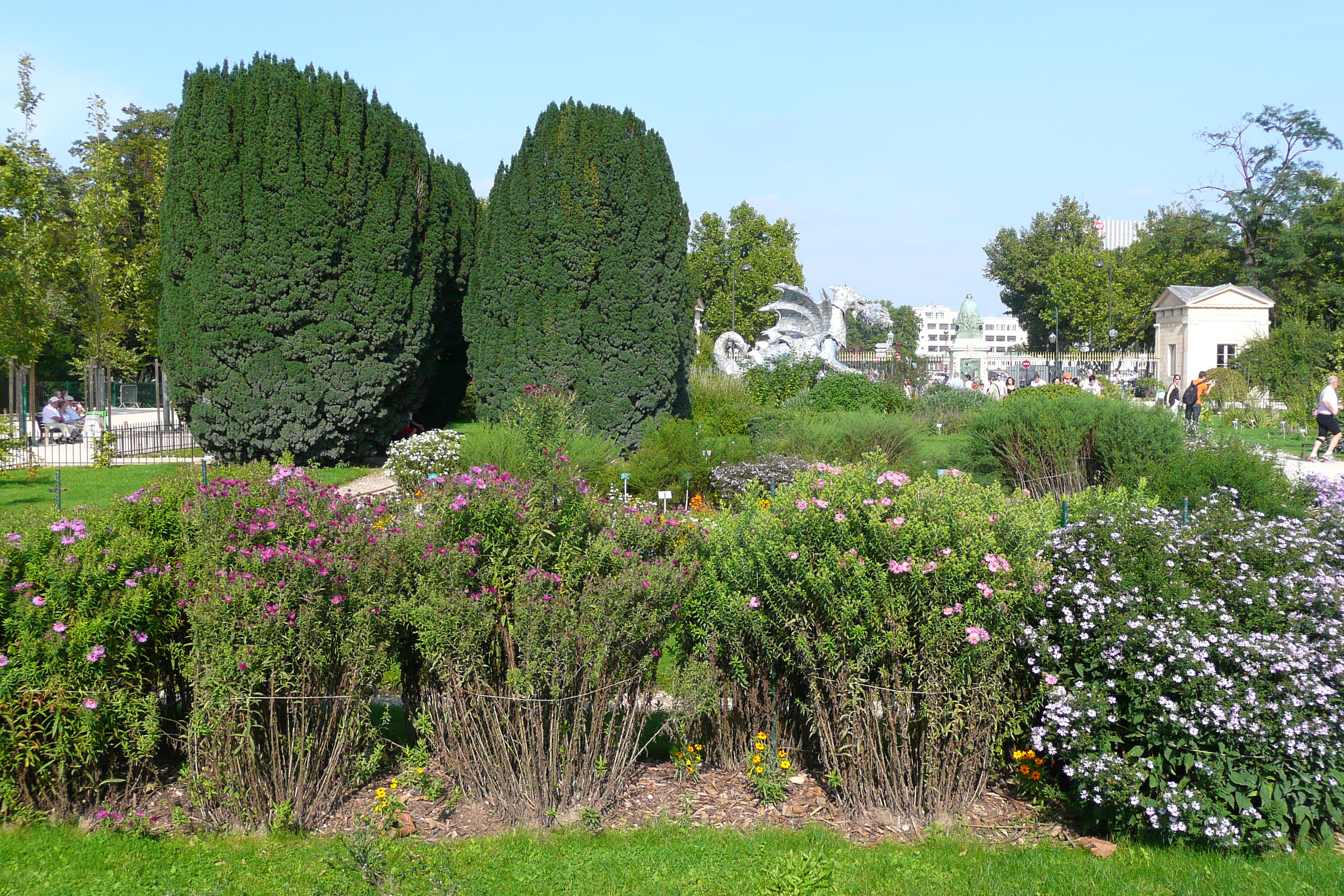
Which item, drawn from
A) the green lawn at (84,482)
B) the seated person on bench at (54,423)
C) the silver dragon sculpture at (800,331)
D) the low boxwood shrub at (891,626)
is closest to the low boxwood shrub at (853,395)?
the silver dragon sculpture at (800,331)

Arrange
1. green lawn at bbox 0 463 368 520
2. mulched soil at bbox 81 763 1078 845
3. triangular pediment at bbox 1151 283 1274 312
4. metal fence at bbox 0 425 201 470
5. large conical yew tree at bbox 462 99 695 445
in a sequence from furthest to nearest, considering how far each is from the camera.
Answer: triangular pediment at bbox 1151 283 1274 312 → metal fence at bbox 0 425 201 470 → large conical yew tree at bbox 462 99 695 445 → green lawn at bbox 0 463 368 520 → mulched soil at bbox 81 763 1078 845

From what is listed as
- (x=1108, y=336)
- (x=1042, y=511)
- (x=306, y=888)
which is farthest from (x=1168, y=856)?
(x=1108, y=336)

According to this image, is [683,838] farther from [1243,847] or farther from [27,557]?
[27,557]

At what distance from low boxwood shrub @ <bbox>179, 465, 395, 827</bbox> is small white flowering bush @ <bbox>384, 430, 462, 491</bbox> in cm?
715

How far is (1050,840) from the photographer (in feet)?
12.5

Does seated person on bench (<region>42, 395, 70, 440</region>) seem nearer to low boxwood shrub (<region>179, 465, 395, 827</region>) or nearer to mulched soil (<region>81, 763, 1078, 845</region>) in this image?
mulched soil (<region>81, 763, 1078, 845</region>)

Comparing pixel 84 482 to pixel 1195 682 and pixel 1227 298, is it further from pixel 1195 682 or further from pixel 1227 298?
pixel 1227 298

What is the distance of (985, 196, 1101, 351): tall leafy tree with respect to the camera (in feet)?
202

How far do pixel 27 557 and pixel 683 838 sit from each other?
293 cm

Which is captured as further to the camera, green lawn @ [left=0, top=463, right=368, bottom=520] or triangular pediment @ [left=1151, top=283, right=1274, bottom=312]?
triangular pediment @ [left=1151, top=283, right=1274, bottom=312]

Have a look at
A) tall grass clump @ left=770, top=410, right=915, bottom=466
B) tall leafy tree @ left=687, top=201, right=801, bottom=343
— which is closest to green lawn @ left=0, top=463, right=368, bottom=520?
tall grass clump @ left=770, top=410, right=915, bottom=466

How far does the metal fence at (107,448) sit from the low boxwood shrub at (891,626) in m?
13.5

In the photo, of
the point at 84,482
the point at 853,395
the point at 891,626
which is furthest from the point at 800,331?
the point at 891,626

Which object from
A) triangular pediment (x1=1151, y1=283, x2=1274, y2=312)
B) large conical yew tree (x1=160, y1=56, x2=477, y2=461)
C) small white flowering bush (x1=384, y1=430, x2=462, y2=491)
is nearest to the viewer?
small white flowering bush (x1=384, y1=430, x2=462, y2=491)
